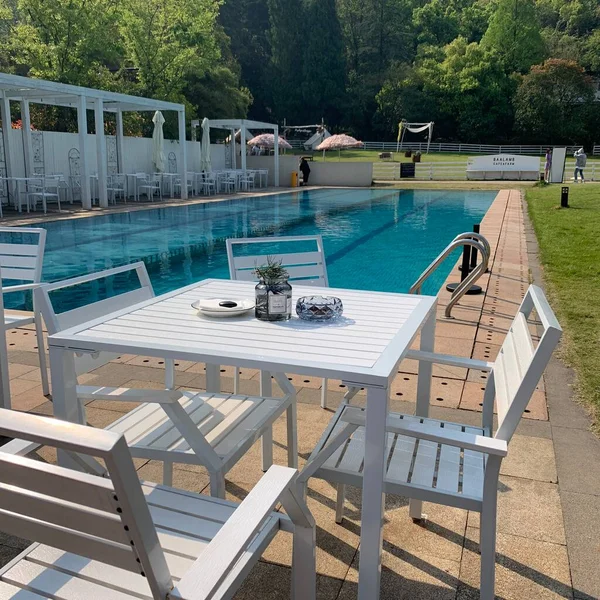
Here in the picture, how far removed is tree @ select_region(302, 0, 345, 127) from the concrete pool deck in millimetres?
54183

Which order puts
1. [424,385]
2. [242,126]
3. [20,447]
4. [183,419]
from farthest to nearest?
[242,126] → [424,385] → [183,419] → [20,447]

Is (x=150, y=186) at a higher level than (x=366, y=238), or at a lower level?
higher

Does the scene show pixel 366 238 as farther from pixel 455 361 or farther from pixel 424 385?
pixel 455 361

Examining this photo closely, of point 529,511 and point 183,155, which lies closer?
point 529,511

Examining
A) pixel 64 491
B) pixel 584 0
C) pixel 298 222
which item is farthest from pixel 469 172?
pixel 584 0

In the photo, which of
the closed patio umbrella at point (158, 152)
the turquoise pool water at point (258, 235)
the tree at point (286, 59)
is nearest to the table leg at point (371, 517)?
the turquoise pool water at point (258, 235)

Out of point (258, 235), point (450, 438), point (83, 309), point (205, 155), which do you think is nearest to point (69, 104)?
point (205, 155)

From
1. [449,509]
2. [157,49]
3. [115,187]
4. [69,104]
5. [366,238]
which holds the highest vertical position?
[157,49]

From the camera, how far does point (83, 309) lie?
2469mm

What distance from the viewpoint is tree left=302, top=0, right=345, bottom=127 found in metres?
54.9

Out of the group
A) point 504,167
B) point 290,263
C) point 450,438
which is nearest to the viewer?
point 450,438

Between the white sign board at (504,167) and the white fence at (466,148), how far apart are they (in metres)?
18.5

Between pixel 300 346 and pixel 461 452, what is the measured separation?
0.72 metres

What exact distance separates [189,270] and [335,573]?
763cm
